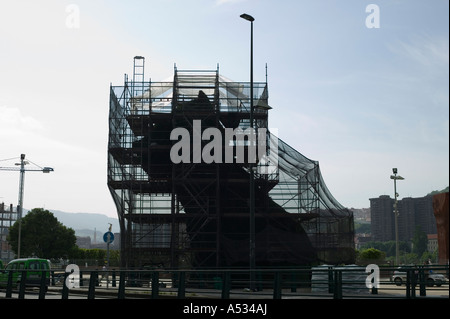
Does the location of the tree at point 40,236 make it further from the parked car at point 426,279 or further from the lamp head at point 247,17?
the lamp head at point 247,17

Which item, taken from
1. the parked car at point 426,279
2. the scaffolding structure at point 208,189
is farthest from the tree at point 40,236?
the parked car at point 426,279

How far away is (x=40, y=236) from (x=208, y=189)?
51902 millimetres

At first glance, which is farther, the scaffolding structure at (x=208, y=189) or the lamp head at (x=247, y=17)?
the scaffolding structure at (x=208, y=189)

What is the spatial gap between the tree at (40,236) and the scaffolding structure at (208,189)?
4789cm

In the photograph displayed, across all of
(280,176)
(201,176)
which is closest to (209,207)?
(201,176)

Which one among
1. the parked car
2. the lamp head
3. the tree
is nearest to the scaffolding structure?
the parked car

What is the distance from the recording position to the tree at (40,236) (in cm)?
8767

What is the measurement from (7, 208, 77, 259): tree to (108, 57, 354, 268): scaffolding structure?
47.9m

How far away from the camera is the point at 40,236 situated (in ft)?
290

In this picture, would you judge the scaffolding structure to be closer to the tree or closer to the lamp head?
the lamp head

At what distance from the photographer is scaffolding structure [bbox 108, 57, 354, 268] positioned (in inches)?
1640

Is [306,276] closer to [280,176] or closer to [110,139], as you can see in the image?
[280,176]

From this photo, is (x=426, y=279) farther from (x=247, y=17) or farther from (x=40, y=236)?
(x=40, y=236)
